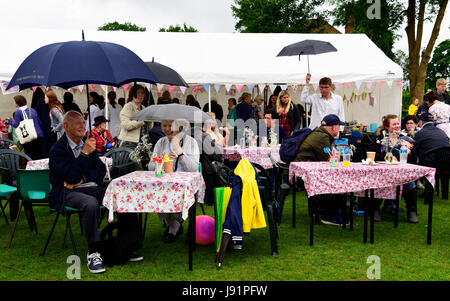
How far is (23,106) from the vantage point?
7.82 meters

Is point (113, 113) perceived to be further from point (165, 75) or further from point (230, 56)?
point (165, 75)

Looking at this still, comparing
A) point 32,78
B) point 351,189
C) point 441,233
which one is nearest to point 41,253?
point 32,78

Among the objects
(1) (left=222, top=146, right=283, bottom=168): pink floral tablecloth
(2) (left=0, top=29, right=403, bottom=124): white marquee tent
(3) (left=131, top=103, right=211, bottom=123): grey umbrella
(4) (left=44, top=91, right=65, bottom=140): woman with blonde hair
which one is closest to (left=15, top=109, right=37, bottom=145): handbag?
(4) (left=44, top=91, right=65, bottom=140): woman with blonde hair

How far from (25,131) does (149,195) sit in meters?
5.20

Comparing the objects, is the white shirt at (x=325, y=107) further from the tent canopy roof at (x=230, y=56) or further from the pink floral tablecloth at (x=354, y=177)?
the tent canopy roof at (x=230, y=56)

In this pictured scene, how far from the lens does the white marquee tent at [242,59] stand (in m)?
10.3

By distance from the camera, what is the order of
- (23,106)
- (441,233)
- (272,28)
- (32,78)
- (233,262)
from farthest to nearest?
(272,28)
(23,106)
(441,233)
(233,262)
(32,78)

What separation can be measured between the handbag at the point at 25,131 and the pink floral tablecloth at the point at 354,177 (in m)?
5.59

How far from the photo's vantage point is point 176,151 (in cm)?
437

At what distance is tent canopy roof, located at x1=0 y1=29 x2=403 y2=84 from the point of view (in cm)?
1033

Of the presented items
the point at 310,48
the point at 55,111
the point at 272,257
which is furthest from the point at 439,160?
the point at 55,111

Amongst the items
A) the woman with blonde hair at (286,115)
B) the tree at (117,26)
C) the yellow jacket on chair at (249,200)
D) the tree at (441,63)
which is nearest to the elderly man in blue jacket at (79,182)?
the yellow jacket on chair at (249,200)

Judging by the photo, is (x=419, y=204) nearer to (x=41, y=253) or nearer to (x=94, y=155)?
(x=94, y=155)
